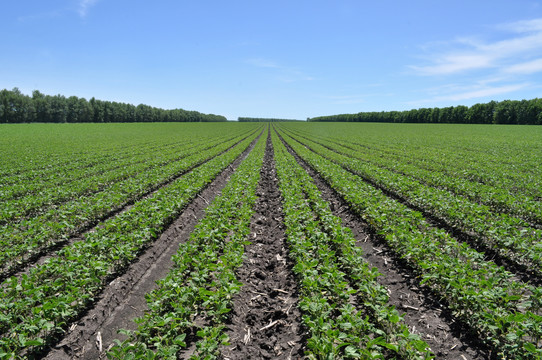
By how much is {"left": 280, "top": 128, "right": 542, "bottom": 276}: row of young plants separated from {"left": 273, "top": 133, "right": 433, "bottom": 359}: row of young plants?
12.1 ft

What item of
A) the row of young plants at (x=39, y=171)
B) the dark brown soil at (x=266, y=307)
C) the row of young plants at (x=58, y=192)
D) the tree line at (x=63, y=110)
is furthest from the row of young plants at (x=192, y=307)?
the tree line at (x=63, y=110)

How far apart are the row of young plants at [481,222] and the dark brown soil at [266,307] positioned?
17.6 ft

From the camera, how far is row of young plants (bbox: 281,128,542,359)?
3.73 meters

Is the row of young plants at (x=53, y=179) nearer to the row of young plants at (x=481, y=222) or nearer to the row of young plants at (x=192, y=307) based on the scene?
the row of young plants at (x=192, y=307)

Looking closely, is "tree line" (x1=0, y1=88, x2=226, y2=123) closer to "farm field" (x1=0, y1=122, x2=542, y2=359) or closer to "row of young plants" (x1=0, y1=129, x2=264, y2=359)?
"farm field" (x1=0, y1=122, x2=542, y2=359)

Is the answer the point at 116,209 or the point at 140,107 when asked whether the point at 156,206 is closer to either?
the point at 116,209

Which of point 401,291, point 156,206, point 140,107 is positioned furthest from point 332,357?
point 140,107

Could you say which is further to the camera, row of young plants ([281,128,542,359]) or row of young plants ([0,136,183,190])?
row of young plants ([0,136,183,190])

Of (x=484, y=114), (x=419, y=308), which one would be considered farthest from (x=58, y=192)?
(x=484, y=114)

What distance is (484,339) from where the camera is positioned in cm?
414

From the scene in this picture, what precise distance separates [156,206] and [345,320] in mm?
7085

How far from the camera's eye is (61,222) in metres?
8.23

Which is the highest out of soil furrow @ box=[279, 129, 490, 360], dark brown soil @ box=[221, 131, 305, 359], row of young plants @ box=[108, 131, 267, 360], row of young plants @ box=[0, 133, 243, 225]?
row of young plants @ box=[0, 133, 243, 225]

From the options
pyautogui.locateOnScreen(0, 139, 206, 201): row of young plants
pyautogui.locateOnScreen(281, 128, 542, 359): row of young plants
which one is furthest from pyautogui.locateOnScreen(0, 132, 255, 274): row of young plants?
pyautogui.locateOnScreen(281, 128, 542, 359): row of young plants
